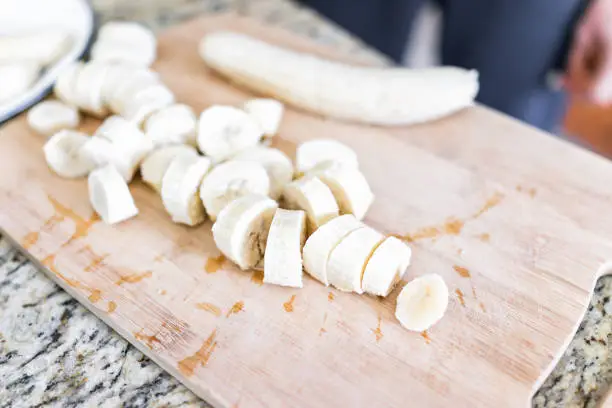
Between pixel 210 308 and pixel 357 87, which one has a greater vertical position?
pixel 357 87

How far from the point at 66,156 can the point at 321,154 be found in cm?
58

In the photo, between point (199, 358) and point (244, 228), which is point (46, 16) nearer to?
point (244, 228)

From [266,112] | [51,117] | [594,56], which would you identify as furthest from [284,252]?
[594,56]

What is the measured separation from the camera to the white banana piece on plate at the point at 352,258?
1.05m

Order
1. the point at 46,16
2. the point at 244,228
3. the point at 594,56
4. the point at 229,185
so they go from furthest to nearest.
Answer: the point at 594,56 < the point at 46,16 < the point at 229,185 < the point at 244,228

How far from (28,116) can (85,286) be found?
0.57m

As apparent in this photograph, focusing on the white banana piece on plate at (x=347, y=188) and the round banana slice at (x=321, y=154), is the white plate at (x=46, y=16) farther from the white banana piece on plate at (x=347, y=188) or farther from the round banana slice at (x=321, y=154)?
the white banana piece on plate at (x=347, y=188)

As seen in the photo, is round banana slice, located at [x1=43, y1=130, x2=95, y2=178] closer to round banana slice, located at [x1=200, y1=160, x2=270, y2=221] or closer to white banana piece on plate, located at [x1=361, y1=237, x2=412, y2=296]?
round banana slice, located at [x1=200, y1=160, x2=270, y2=221]

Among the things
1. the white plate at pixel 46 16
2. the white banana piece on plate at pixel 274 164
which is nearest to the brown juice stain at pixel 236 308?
the white banana piece on plate at pixel 274 164

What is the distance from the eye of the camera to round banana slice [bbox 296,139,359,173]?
1.29 m

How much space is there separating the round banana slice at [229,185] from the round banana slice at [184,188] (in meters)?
0.02

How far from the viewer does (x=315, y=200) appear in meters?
1.13

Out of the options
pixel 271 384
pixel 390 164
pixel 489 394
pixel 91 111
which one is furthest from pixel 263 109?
pixel 489 394

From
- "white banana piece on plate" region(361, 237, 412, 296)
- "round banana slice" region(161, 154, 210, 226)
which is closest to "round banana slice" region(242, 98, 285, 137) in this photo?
"round banana slice" region(161, 154, 210, 226)
